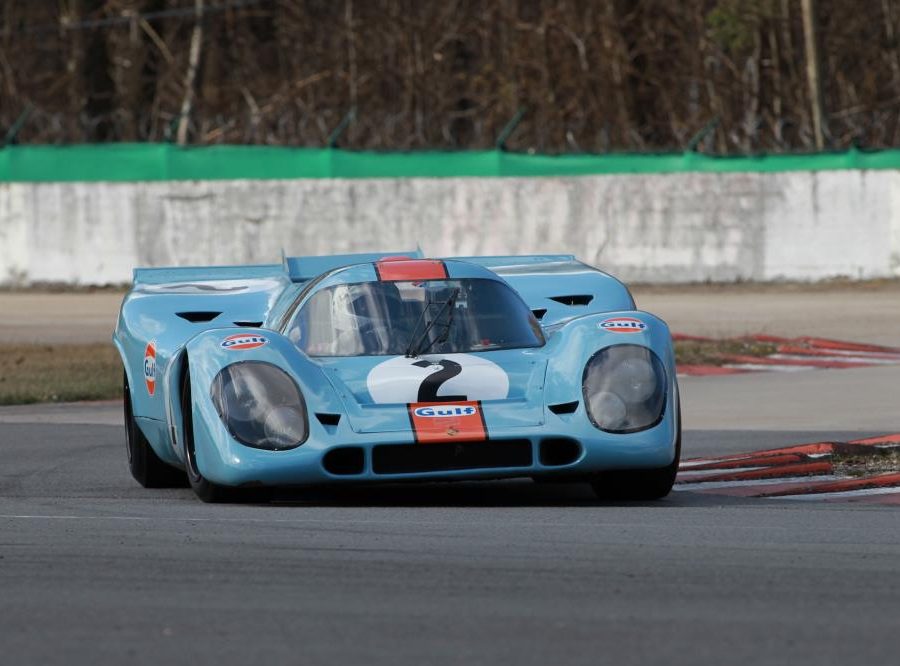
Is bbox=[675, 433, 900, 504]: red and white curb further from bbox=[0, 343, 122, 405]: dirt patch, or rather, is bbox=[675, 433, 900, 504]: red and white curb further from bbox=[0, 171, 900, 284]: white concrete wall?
bbox=[0, 171, 900, 284]: white concrete wall

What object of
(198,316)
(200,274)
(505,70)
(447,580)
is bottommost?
(447,580)

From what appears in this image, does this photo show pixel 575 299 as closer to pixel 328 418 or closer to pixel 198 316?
pixel 198 316

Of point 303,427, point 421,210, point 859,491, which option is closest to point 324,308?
point 303,427

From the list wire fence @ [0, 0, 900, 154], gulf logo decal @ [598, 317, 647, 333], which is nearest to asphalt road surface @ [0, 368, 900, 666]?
gulf logo decal @ [598, 317, 647, 333]

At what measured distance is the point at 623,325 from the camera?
7.38 metres

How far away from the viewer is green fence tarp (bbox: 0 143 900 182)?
2414cm

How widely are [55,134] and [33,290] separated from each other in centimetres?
326

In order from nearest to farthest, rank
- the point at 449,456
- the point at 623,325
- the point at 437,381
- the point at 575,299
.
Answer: the point at 449,456 → the point at 437,381 → the point at 623,325 → the point at 575,299

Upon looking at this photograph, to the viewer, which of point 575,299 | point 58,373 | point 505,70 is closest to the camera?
point 575,299

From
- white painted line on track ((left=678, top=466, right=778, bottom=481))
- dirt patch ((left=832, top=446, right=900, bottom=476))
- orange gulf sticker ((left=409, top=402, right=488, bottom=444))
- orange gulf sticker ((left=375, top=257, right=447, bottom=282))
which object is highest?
orange gulf sticker ((left=375, top=257, right=447, bottom=282))

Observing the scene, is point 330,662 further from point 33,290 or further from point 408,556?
point 33,290

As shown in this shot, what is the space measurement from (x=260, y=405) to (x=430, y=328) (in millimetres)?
973

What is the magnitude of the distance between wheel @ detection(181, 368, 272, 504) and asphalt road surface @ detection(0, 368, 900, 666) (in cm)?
9

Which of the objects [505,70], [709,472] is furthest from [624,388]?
[505,70]
